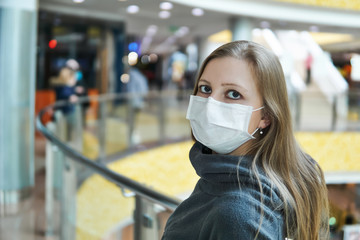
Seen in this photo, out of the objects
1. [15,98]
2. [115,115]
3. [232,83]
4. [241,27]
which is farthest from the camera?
[241,27]

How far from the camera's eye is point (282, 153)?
1025 millimetres

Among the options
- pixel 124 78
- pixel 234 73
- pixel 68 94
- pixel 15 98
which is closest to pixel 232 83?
pixel 234 73

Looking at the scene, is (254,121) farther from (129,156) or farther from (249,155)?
(129,156)

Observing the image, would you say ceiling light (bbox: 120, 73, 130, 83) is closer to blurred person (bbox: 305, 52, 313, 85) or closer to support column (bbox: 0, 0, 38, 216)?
blurred person (bbox: 305, 52, 313, 85)

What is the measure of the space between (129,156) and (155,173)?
3.01ft

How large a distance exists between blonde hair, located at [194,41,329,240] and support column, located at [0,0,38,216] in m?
4.12

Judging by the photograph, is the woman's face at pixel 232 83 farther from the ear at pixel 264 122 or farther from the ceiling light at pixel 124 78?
the ceiling light at pixel 124 78

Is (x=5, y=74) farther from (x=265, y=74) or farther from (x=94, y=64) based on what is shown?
(x=94, y=64)

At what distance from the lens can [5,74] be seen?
4742mm

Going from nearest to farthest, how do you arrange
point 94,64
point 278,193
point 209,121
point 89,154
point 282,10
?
point 278,193 → point 209,121 → point 89,154 → point 282,10 → point 94,64

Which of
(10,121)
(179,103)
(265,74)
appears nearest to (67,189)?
(10,121)

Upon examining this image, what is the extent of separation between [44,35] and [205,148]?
9091 mm

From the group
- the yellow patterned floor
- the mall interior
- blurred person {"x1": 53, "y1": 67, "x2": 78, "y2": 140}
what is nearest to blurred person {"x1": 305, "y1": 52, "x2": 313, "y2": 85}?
the mall interior

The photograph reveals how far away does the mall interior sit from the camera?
2934 mm
